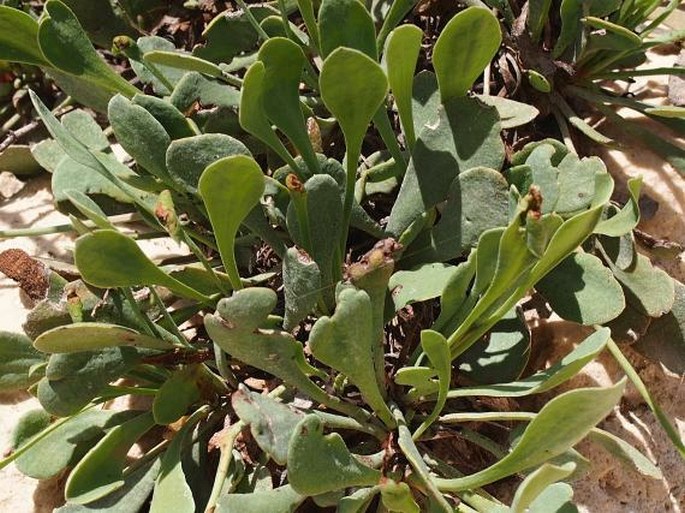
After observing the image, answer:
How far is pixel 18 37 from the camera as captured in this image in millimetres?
1241

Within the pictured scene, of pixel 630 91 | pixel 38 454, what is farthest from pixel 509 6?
pixel 38 454

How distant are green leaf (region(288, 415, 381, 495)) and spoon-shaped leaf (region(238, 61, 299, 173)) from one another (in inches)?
15.4

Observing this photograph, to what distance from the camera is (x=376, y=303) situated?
0.98 meters

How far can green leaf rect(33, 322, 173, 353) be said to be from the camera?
95cm

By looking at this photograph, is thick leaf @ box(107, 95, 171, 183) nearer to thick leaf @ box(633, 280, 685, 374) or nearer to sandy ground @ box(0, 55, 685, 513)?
sandy ground @ box(0, 55, 685, 513)

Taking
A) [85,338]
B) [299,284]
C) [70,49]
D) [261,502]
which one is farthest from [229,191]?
[70,49]

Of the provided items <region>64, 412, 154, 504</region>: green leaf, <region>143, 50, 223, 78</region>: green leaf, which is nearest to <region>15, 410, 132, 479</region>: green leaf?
<region>64, 412, 154, 504</region>: green leaf

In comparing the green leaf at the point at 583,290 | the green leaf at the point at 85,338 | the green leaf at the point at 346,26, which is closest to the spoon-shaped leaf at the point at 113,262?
the green leaf at the point at 85,338

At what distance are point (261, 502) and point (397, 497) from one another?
0.15 meters

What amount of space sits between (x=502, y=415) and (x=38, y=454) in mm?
587

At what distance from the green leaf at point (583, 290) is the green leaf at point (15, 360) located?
67cm

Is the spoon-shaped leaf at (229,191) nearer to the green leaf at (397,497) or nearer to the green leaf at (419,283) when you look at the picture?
the green leaf at (419,283)

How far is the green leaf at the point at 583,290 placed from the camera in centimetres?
110

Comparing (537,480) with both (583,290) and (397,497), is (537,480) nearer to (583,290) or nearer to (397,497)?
(397,497)
